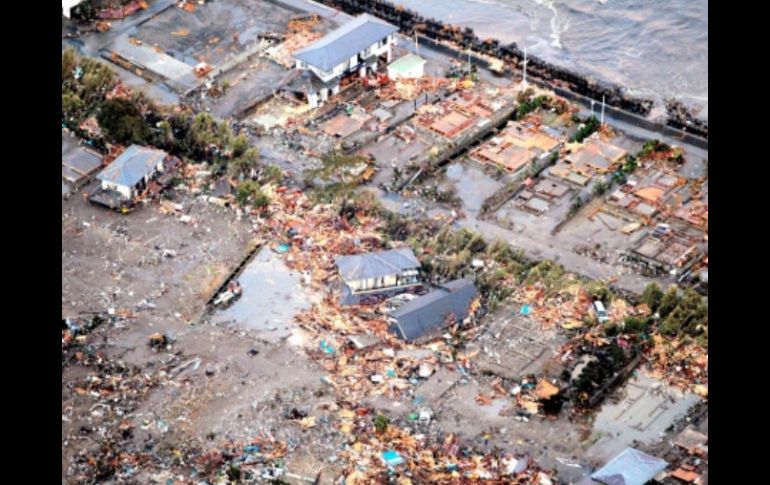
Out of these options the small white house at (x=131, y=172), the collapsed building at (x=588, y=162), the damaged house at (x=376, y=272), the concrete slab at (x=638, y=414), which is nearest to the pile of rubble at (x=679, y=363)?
the concrete slab at (x=638, y=414)

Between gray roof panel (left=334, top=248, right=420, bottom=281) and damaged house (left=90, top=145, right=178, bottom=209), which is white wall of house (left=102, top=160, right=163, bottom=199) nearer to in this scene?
damaged house (left=90, top=145, right=178, bottom=209)

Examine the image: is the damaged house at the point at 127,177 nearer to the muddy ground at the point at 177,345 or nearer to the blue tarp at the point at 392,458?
the muddy ground at the point at 177,345

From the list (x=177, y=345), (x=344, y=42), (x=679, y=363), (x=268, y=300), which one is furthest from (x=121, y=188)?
(x=679, y=363)

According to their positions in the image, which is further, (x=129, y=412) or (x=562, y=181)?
(x=562, y=181)

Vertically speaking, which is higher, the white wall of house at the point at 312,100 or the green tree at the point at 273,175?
the white wall of house at the point at 312,100

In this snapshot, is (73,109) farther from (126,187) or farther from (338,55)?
(338,55)
